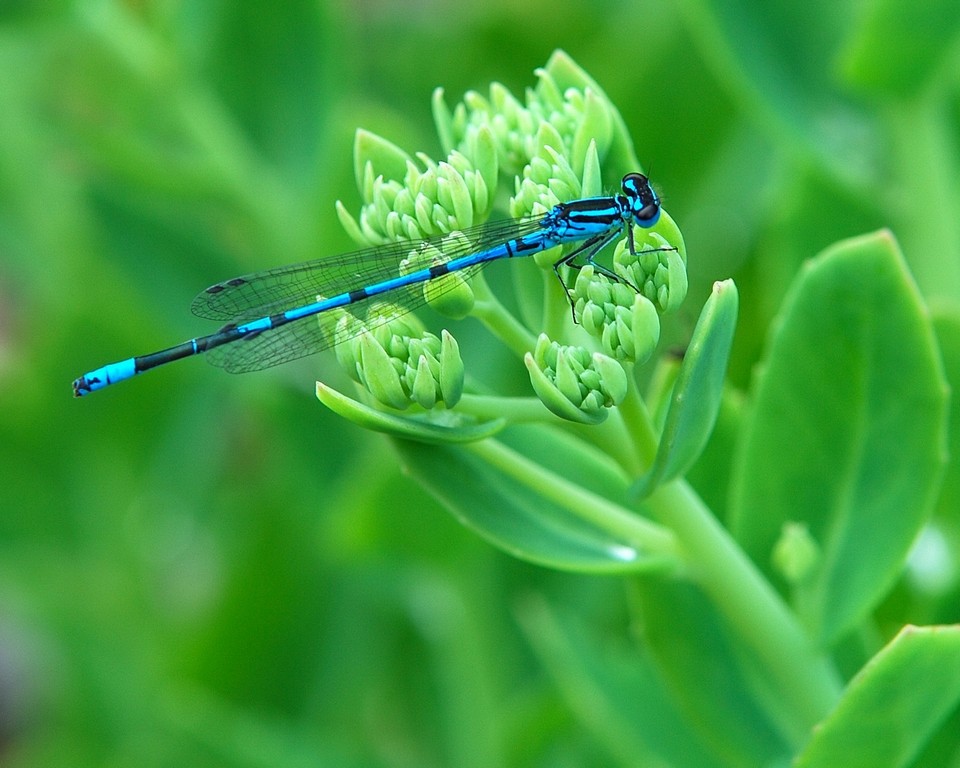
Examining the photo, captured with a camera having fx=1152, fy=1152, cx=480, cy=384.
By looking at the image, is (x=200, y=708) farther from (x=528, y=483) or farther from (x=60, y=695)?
(x=528, y=483)

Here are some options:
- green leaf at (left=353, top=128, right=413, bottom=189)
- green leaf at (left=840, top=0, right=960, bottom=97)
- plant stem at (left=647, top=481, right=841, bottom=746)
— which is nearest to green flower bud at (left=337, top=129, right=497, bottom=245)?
green leaf at (left=353, top=128, right=413, bottom=189)

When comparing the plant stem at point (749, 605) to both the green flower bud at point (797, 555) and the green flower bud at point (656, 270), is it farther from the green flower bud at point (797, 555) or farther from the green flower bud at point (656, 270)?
the green flower bud at point (656, 270)

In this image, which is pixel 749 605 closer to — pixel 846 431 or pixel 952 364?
pixel 846 431

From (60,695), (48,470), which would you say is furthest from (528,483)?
(60,695)

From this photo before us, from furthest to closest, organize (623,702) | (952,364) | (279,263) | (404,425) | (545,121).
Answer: (279,263)
(623,702)
(952,364)
(545,121)
(404,425)

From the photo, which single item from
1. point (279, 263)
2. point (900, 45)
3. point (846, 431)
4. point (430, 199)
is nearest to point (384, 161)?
point (430, 199)

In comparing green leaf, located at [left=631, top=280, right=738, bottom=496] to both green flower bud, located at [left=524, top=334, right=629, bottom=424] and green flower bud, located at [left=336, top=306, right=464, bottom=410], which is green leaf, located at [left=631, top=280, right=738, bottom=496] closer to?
green flower bud, located at [left=524, top=334, right=629, bottom=424]

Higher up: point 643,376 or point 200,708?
point 643,376
